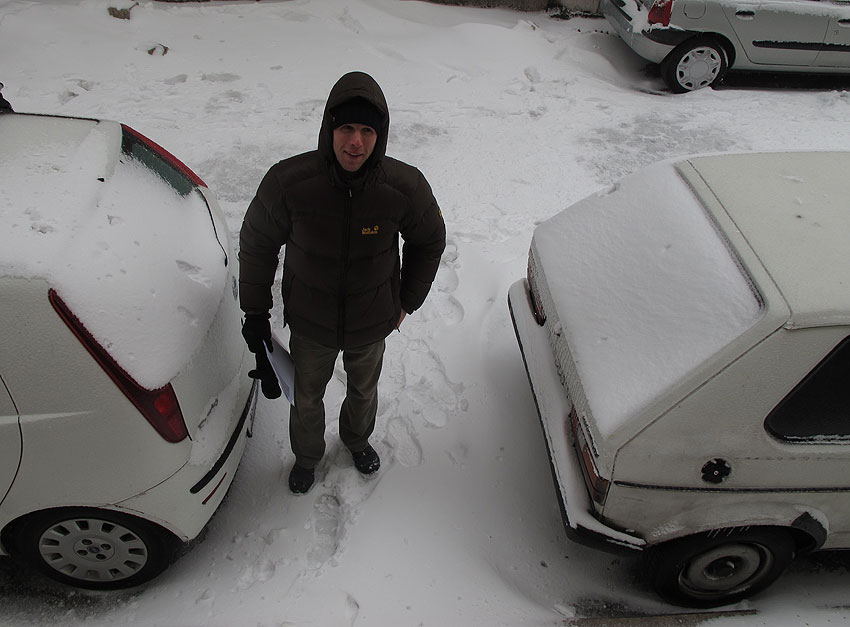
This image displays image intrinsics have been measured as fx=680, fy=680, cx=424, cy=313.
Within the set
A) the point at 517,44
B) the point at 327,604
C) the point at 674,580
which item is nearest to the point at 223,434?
the point at 327,604

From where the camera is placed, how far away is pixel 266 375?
9.19 feet

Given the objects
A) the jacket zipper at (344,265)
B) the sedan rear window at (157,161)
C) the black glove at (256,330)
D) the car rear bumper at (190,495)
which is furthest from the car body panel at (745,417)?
the sedan rear window at (157,161)

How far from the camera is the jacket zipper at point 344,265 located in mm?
2291

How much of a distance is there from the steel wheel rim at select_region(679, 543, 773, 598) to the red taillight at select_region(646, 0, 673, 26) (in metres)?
5.44

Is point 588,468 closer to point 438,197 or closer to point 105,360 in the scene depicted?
point 105,360

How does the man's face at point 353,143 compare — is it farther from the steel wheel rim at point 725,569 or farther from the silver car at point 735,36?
the silver car at point 735,36

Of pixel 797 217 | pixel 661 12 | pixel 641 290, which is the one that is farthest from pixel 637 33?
pixel 641 290

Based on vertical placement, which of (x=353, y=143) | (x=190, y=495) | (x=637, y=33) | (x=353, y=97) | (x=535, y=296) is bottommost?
(x=190, y=495)

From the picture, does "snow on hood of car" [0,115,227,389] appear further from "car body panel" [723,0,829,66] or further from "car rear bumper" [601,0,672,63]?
"car body panel" [723,0,829,66]

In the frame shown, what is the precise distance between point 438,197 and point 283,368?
2604 millimetres

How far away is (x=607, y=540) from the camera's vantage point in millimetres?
2574

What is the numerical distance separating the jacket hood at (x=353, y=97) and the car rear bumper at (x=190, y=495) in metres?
1.27

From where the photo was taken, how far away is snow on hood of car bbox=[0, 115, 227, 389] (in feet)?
7.41

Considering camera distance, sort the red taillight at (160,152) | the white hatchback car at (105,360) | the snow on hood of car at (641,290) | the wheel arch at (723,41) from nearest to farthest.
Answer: the white hatchback car at (105,360) → the snow on hood of car at (641,290) → the red taillight at (160,152) → the wheel arch at (723,41)
